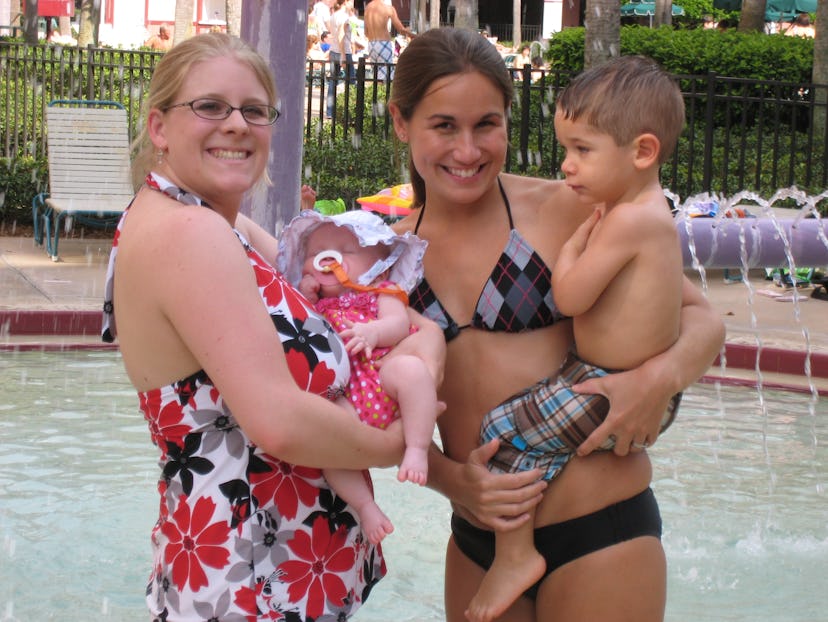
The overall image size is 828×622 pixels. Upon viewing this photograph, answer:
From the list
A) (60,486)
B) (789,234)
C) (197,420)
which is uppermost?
(789,234)

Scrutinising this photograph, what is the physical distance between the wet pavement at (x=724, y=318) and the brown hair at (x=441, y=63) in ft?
15.6

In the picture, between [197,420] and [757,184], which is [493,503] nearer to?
[197,420]

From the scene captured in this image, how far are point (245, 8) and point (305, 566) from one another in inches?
104

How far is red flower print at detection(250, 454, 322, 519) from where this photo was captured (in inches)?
93.0

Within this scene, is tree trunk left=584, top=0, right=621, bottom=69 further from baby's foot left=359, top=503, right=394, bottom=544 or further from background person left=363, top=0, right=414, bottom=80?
baby's foot left=359, top=503, right=394, bottom=544

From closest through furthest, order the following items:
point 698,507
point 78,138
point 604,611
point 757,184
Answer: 1. point 604,611
2. point 698,507
3. point 78,138
4. point 757,184

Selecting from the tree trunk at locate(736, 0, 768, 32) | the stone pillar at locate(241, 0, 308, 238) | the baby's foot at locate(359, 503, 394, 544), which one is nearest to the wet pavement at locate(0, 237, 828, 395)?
the stone pillar at locate(241, 0, 308, 238)

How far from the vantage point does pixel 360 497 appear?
243 centimetres

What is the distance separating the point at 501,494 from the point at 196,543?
697 mm

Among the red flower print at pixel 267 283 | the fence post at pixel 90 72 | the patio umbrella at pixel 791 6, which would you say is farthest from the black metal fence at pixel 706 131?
the patio umbrella at pixel 791 6

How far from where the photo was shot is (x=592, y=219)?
8.96 feet

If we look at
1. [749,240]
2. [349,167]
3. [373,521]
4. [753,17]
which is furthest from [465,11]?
[373,521]

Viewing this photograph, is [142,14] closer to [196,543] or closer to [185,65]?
[185,65]

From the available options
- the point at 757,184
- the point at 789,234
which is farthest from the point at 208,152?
the point at 757,184
